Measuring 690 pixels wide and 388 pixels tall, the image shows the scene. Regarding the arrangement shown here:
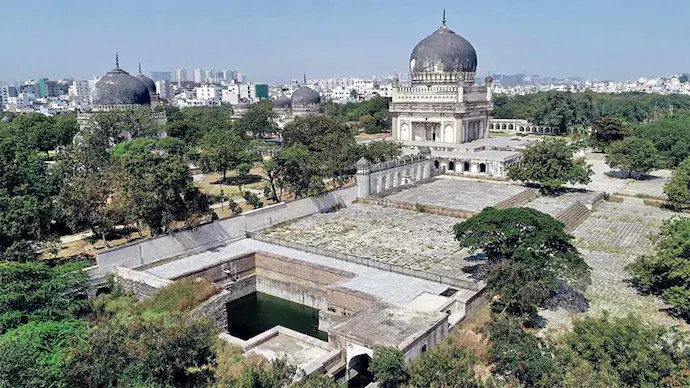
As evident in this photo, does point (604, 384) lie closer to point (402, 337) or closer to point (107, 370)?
point (402, 337)

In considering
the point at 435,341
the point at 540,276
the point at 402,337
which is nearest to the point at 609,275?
the point at 540,276

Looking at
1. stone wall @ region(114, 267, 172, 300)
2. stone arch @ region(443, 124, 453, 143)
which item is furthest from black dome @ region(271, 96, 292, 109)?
stone wall @ region(114, 267, 172, 300)

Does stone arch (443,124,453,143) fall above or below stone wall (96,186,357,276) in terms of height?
above

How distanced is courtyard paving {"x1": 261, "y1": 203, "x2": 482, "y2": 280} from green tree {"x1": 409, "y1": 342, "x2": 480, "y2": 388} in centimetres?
778

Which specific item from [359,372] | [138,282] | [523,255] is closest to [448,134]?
[523,255]

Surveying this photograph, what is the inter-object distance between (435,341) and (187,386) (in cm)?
699

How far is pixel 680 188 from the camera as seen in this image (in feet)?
92.1

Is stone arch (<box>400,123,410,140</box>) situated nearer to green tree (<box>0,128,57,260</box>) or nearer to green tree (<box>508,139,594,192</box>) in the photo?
green tree (<box>508,139,594,192</box>)

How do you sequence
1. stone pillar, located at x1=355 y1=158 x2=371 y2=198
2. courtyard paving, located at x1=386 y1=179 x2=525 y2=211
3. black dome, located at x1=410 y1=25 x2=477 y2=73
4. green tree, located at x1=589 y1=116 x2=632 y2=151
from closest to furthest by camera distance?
courtyard paving, located at x1=386 y1=179 x2=525 y2=211 < stone pillar, located at x1=355 y1=158 x2=371 y2=198 < black dome, located at x1=410 y1=25 x2=477 y2=73 < green tree, located at x1=589 y1=116 x2=632 y2=151

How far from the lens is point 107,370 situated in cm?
995

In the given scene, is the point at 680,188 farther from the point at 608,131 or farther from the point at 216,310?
the point at 216,310

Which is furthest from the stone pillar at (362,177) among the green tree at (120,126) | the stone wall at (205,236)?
the green tree at (120,126)

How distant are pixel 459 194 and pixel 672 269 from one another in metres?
16.9

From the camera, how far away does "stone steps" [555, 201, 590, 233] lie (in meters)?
26.0
